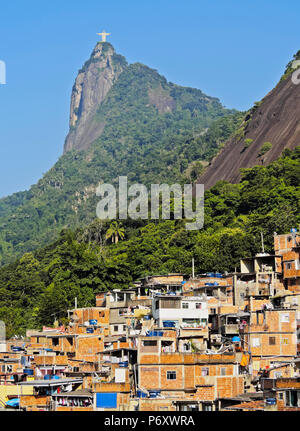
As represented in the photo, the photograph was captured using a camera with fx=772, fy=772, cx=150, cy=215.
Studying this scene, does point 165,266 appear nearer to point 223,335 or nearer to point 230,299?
point 230,299

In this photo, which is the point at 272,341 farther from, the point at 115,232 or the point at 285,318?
the point at 115,232

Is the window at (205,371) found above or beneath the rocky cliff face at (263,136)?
beneath

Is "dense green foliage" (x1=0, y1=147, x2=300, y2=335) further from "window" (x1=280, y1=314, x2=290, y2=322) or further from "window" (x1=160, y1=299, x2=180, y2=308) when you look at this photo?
"window" (x1=280, y1=314, x2=290, y2=322)

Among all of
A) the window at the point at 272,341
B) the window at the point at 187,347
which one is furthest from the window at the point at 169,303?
the window at the point at 272,341

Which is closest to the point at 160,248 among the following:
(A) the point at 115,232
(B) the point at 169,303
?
(A) the point at 115,232

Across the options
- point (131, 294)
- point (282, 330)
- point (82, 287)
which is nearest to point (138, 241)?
point (82, 287)

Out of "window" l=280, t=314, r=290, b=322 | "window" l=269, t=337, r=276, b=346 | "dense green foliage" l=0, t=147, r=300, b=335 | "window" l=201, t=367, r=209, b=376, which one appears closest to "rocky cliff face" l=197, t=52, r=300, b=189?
"dense green foliage" l=0, t=147, r=300, b=335

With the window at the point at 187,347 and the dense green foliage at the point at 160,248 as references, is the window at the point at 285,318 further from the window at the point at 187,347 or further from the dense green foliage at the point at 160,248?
the dense green foliage at the point at 160,248
